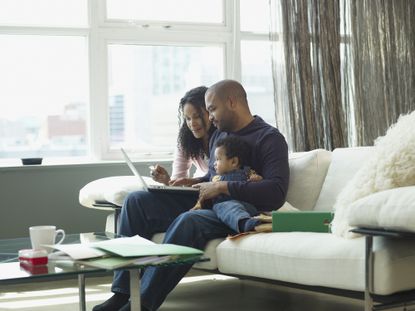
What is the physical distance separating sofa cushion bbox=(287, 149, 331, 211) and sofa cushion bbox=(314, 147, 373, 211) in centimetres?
4

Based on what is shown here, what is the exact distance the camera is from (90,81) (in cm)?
499

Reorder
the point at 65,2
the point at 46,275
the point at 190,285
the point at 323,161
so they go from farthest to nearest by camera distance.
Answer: the point at 65,2 < the point at 190,285 < the point at 323,161 < the point at 46,275

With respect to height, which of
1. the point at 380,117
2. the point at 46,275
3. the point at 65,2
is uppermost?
the point at 65,2

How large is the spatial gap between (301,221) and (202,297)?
1.08m

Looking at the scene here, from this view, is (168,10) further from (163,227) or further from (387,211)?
(387,211)

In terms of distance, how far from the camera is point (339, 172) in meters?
3.70

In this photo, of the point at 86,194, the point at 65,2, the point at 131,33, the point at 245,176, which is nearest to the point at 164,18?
the point at 131,33

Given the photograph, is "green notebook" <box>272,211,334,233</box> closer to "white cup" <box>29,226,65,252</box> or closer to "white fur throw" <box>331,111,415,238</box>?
"white fur throw" <box>331,111,415,238</box>

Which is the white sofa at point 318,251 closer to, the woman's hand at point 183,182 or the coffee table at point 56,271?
the woman's hand at point 183,182

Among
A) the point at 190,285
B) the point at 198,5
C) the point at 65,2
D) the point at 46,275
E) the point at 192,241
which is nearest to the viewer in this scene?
the point at 46,275

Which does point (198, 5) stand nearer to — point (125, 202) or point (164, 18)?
point (164, 18)

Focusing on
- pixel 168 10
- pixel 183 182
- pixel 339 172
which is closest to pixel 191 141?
pixel 183 182

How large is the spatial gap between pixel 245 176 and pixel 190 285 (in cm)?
114

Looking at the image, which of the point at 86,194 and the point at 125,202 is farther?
the point at 86,194
